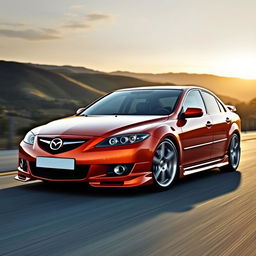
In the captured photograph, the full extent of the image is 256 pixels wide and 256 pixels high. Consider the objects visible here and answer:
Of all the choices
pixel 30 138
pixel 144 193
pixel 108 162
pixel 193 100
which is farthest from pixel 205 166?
pixel 30 138

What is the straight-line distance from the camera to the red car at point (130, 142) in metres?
7.12

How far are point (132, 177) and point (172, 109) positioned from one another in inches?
64.8

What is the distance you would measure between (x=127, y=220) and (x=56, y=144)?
1.87 meters

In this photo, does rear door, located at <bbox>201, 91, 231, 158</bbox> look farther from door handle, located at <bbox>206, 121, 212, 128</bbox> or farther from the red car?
door handle, located at <bbox>206, 121, 212, 128</bbox>

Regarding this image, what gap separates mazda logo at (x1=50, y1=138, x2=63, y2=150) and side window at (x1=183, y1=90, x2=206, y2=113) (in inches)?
91.0

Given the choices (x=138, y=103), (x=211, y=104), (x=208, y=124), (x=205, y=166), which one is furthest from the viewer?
(x=211, y=104)

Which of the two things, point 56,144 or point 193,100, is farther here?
point 193,100

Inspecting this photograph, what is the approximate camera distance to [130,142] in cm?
724

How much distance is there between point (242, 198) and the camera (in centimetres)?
731

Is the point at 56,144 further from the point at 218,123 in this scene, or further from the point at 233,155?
the point at 233,155

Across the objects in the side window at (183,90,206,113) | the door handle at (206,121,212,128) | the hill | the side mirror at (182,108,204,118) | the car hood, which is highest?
the side window at (183,90,206,113)

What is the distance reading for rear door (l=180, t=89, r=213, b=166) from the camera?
27.5ft

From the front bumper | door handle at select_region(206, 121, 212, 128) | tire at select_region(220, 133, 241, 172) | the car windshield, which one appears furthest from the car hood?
tire at select_region(220, 133, 241, 172)

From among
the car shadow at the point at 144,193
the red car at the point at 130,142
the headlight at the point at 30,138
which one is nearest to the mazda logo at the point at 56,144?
the red car at the point at 130,142
